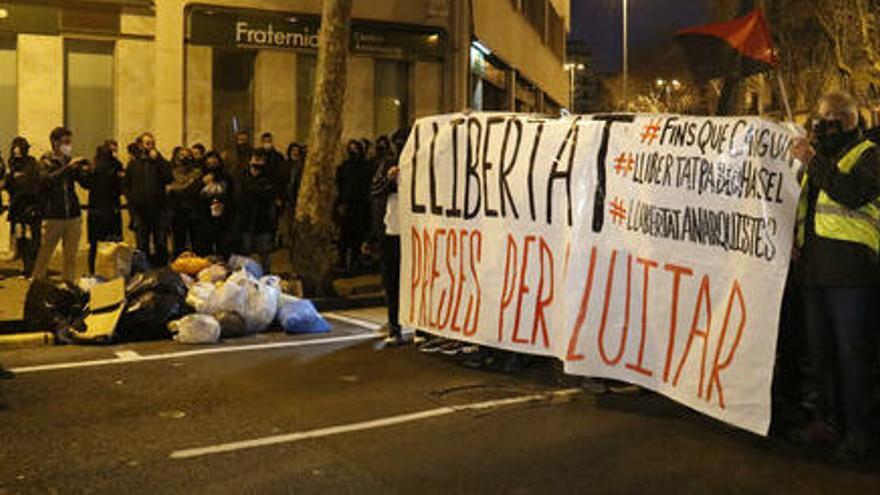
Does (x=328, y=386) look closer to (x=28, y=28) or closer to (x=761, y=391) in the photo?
(x=761, y=391)

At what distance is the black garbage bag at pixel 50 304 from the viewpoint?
965 cm

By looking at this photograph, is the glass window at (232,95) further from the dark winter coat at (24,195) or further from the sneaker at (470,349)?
the sneaker at (470,349)

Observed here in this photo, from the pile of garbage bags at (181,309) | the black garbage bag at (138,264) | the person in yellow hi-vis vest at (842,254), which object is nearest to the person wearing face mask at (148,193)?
the black garbage bag at (138,264)

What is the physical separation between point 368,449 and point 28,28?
40.8 ft

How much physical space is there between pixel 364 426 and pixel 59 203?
6.24m

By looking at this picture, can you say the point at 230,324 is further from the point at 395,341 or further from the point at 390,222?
the point at 390,222

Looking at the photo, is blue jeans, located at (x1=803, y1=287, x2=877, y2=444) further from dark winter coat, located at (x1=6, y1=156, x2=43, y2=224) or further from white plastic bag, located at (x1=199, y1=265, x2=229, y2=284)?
dark winter coat, located at (x1=6, y1=156, x2=43, y2=224)

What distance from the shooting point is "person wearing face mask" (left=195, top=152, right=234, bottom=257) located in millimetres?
12766

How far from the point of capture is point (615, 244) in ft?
21.7

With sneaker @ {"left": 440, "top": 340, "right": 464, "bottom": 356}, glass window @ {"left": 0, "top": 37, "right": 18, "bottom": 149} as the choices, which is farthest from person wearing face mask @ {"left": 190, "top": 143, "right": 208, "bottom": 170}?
sneaker @ {"left": 440, "top": 340, "right": 464, "bottom": 356}

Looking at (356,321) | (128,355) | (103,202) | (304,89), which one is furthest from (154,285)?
(304,89)

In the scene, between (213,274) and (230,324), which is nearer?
(230,324)

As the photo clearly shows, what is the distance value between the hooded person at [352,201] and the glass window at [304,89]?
389cm

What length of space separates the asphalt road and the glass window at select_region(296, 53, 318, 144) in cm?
1055
